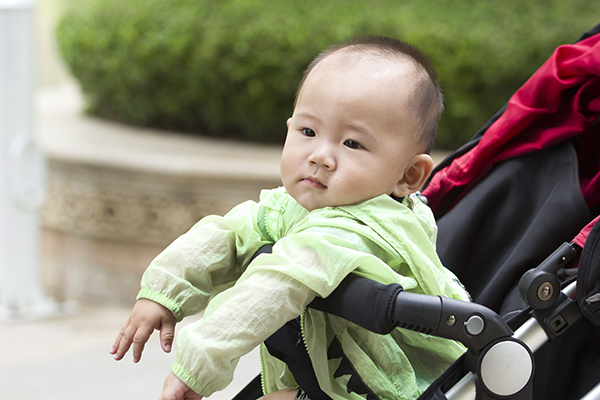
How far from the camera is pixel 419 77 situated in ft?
4.12

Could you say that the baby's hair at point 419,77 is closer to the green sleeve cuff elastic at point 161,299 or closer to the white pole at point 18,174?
the green sleeve cuff elastic at point 161,299

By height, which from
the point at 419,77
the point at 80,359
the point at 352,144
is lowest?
the point at 80,359

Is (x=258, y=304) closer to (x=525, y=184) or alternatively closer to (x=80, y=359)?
(x=525, y=184)

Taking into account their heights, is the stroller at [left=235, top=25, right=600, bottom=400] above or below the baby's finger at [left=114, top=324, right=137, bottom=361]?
above

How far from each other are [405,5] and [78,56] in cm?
218

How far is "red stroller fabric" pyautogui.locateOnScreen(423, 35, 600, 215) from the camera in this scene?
167 cm

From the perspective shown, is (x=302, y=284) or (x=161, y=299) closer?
(x=302, y=284)

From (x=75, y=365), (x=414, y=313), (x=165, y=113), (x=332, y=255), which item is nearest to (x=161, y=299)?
(x=332, y=255)

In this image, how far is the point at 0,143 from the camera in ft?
13.2

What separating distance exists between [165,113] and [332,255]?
165 inches

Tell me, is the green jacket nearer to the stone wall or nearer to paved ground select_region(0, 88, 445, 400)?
paved ground select_region(0, 88, 445, 400)

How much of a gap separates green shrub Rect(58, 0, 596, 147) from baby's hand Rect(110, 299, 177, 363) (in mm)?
3199

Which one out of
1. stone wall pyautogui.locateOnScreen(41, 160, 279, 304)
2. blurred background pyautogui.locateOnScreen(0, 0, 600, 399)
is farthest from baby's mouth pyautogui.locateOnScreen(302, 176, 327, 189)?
stone wall pyautogui.locateOnScreen(41, 160, 279, 304)

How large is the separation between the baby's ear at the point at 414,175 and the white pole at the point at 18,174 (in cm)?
313
